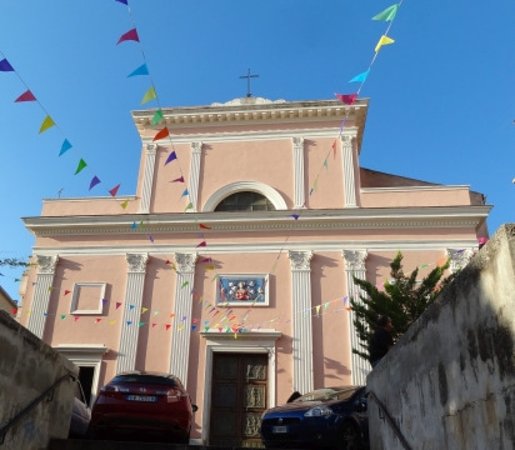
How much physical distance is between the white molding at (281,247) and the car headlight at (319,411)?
9339mm

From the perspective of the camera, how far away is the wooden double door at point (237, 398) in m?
15.5

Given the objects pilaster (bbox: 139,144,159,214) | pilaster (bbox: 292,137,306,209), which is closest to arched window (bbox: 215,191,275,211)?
pilaster (bbox: 292,137,306,209)

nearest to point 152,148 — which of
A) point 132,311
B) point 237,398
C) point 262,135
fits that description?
point 262,135

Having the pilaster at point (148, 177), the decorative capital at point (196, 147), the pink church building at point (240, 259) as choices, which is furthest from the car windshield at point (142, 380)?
Answer: the decorative capital at point (196, 147)

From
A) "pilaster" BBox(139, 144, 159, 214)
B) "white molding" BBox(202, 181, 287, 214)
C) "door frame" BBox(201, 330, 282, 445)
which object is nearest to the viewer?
"door frame" BBox(201, 330, 282, 445)

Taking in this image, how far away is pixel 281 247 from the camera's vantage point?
17.8m

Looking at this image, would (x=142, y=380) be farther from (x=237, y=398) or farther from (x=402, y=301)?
(x=237, y=398)

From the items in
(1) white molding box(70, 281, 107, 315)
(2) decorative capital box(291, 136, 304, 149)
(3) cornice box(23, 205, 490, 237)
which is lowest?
(1) white molding box(70, 281, 107, 315)

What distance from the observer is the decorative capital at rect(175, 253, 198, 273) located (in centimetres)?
1767

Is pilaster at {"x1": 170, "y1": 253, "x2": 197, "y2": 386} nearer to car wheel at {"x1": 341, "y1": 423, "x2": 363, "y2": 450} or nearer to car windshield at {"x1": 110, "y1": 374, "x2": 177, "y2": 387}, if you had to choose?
car windshield at {"x1": 110, "y1": 374, "x2": 177, "y2": 387}

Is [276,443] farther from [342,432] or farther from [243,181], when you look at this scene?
[243,181]

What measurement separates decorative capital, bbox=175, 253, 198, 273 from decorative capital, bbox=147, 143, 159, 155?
474 centimetres

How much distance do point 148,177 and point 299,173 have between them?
5660mm

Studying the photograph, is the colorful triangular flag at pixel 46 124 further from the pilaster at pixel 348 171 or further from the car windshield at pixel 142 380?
the pilaster at pixel 348 171
